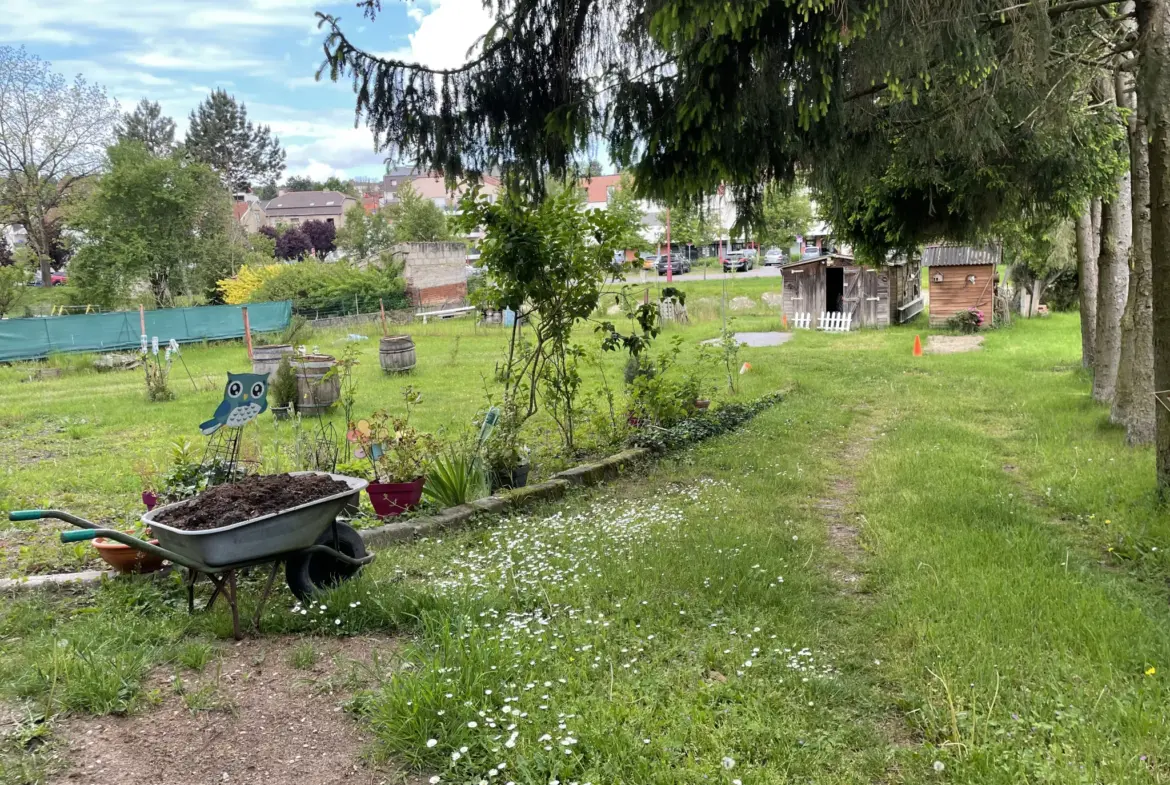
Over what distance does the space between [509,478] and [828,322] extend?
19382 millimetres

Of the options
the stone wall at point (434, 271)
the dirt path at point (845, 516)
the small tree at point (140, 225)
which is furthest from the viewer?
the stone wall at point (434, 271)

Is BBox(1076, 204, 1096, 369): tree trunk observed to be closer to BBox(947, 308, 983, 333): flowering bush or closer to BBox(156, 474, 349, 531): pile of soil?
BBox(156, 474, 349, 531): pile of soil

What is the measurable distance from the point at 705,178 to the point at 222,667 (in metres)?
4.08

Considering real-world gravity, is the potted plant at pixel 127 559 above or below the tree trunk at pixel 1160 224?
below

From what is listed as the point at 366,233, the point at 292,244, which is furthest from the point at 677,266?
the point at 292,244

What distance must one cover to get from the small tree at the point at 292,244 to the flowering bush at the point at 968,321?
55.0m

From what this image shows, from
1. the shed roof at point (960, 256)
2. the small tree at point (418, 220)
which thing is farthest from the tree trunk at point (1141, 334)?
the small tree at point (418, 220)

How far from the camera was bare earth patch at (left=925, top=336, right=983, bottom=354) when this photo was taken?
1752cm

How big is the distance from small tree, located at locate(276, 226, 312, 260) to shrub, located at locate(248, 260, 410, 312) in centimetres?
3415

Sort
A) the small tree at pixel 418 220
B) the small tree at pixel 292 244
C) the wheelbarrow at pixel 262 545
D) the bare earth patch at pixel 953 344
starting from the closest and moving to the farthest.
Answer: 1. the wheelbarrow at pixel 262 545
2. the bare earth patch at pixel 953 344
3. the small tree at pixel 418 220
4. the small tree at pixel 292 244

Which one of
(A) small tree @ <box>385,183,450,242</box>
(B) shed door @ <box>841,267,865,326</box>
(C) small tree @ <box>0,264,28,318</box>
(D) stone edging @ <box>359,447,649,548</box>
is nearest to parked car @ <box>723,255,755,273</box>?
(A) small tree @ <box>385,183,450,242</box>

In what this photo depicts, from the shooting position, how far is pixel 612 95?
5250mm

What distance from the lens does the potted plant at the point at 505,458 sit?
6.23 meters

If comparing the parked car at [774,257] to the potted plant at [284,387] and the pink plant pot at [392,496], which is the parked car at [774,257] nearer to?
the potted plant at [284,387]
